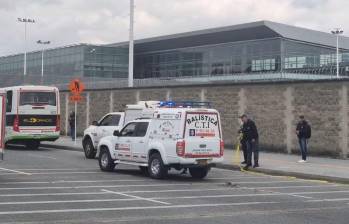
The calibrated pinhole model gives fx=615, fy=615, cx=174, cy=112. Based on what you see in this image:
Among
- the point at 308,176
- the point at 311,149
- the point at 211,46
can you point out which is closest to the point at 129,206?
the point at 308,176

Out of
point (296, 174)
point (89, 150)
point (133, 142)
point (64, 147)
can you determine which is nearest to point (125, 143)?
point (133, 142)

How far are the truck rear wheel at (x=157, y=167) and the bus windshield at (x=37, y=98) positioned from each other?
1349 cm

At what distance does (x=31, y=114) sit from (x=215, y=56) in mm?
42255

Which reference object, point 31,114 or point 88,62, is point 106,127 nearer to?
point 31,114

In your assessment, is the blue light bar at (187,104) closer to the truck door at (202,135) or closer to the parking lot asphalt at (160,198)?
the truck door at (202,135)

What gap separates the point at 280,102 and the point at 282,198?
44.5 feet

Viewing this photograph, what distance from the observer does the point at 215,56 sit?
2751 inches

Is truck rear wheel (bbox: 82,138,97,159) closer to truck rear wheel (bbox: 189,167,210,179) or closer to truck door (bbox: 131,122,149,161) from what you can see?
truck door (bbox: 131,122,149,161)

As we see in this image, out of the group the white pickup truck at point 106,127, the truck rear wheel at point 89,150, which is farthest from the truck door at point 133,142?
the truck rear wheel at point 89,150

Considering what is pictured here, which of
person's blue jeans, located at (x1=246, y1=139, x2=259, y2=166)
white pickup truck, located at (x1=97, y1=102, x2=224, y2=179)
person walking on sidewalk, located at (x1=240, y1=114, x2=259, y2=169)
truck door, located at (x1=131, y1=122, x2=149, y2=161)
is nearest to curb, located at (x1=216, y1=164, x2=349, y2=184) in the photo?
person's blue jeans, located at (x1=246, y1=139, x2=259, y2=166)

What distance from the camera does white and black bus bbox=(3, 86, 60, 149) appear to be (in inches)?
1158

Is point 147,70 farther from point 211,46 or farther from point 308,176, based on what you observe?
point 308,176

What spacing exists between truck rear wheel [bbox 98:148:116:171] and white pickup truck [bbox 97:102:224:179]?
0.74 meters

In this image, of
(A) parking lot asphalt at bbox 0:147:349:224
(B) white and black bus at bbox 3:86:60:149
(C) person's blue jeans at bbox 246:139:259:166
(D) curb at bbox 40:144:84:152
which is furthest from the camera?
(D) curb at bbox 40:144:84:152
